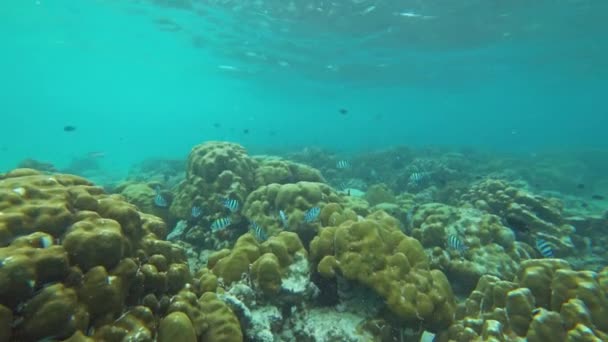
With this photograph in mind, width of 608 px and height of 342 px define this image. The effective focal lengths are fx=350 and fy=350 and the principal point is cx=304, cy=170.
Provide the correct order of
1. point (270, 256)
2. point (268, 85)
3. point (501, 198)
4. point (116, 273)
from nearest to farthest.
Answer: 1. point (116, 273)
2. point (270, 256)
3. point (501, 198)
4. point (268, 85)

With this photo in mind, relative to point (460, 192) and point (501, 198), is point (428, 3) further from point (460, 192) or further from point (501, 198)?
point (501, 198)

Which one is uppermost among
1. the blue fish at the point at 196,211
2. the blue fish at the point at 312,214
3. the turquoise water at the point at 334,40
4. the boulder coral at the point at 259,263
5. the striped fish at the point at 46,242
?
the turquoise water at the point at 334,40

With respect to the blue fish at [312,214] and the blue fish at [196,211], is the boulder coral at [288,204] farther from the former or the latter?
the blue fish at [196,211]

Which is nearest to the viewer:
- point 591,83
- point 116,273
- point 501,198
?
point 116,273

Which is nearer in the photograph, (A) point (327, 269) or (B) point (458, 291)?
(A) point (327, 269)

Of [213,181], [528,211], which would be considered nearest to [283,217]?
[213,181]

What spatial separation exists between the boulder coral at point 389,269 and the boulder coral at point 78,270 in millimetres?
2183

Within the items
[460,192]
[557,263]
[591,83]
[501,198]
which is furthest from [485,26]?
[591,83]

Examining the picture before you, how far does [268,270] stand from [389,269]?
6.32 feet

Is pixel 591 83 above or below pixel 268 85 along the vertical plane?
above

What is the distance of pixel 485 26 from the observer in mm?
27703

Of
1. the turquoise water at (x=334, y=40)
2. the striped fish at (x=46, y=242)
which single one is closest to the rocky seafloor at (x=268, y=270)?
the striped fish at (x=46, y=242)

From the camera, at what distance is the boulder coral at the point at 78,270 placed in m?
3.04

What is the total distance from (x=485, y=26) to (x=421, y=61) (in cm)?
1191
